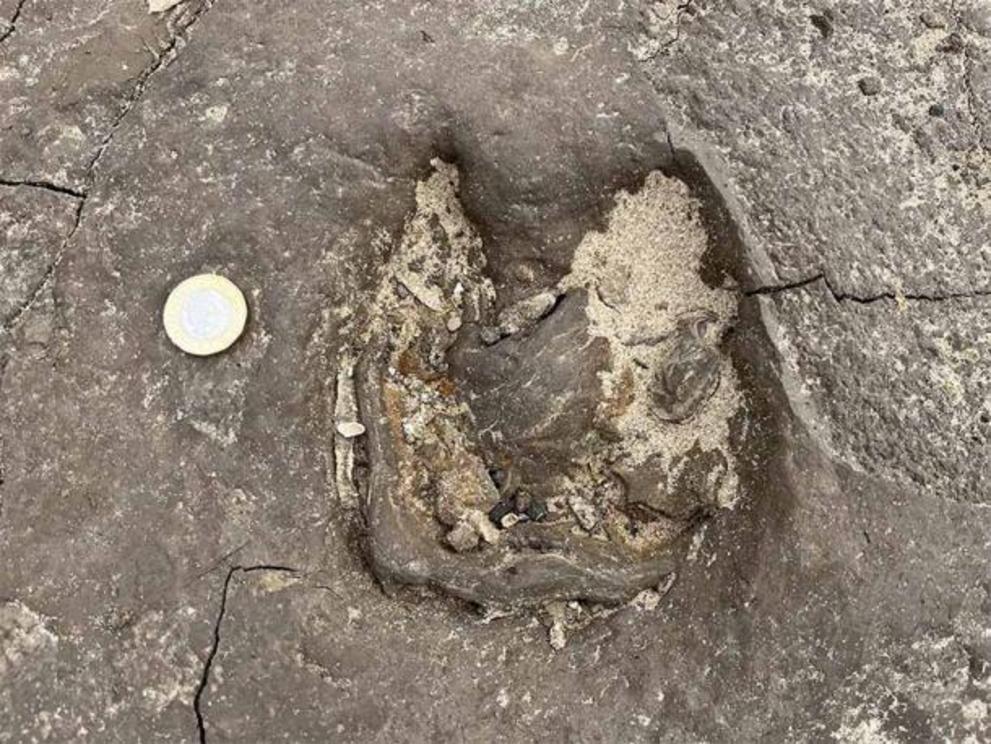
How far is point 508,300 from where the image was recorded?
2289 mm

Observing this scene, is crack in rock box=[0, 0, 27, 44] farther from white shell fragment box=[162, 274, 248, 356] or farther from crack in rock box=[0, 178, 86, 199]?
white shell fragment box=[162, 274, 248, 356]

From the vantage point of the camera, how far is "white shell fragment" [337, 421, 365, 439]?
2178 millimetres

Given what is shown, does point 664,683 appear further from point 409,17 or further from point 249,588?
point 409,17

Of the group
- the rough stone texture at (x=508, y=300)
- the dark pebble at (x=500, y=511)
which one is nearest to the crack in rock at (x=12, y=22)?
the rough stone texture at (x=508, y=300)

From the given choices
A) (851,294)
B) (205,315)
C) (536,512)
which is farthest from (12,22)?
(851,294)

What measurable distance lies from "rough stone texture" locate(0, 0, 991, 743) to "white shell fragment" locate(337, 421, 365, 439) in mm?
35

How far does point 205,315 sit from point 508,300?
24.3 inches

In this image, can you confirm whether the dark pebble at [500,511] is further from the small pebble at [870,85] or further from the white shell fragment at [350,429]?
the small pebble at [870,85]

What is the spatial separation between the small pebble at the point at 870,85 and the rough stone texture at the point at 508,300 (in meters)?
0.01

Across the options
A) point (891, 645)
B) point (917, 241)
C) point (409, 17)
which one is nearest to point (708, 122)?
point (917, 241)

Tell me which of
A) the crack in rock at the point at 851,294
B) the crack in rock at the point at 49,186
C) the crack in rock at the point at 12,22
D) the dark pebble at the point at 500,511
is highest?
the crack in rock at the point at 12,22

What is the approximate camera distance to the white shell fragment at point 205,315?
7.06 ft

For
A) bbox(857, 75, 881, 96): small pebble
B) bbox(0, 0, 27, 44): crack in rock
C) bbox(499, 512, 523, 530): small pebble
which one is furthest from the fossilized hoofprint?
bbox(0, 0, 27, 44): crack in rock

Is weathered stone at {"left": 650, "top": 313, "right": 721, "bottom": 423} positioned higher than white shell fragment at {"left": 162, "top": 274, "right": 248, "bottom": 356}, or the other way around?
white shell fragment at {"left": 162, "top": 274, "right": 248, "bottom": 356}
